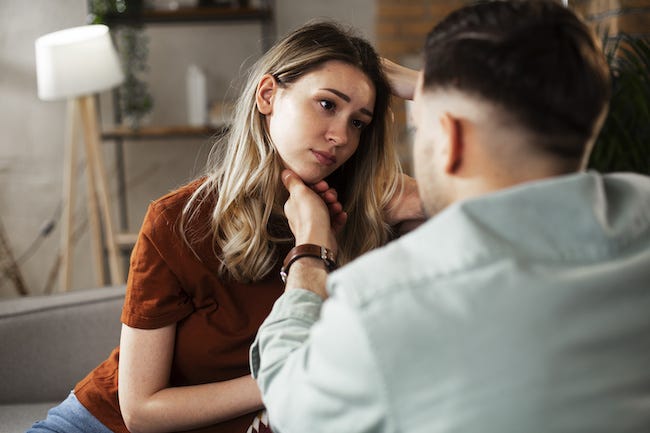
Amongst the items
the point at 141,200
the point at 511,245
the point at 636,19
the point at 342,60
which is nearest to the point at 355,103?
the point at 342,60

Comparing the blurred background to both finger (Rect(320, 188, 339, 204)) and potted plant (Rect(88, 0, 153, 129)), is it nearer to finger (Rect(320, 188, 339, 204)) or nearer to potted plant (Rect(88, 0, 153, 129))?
potted plant (Rect(88, 0, 153, 129))

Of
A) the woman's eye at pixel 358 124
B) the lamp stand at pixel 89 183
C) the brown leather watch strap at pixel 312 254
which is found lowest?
the lamp stand at pixel 89 183

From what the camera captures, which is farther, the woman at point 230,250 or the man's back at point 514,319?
the woman at point 230,250

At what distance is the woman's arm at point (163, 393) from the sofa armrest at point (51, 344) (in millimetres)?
617

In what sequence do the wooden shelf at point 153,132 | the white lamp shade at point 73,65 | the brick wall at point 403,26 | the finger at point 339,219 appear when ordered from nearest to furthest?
the finger at point 339,219
the white lamp shade at point 73,65
the wooden shelf at point 153,132
the brick wall at point 403,26

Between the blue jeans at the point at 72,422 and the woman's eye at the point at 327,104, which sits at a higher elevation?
the woman's eye at the point at 327,104

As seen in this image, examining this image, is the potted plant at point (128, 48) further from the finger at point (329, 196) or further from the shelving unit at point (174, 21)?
the finger at point (329, 196)

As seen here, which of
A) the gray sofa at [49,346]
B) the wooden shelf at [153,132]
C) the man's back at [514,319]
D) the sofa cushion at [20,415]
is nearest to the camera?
the man's back at [514,319]

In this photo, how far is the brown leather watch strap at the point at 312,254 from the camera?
1.04 meters

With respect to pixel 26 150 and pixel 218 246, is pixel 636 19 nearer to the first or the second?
pixel 218 246

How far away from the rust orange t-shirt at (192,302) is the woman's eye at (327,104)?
0.99 ft

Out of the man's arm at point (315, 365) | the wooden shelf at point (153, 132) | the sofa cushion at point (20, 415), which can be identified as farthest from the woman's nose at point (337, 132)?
the wooden shelf at point (153, 132)

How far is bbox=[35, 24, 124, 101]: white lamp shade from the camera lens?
3268 millimetres

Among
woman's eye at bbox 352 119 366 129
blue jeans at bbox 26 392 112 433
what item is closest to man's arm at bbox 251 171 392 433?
woman's eye at bbox 352 119 366 129
